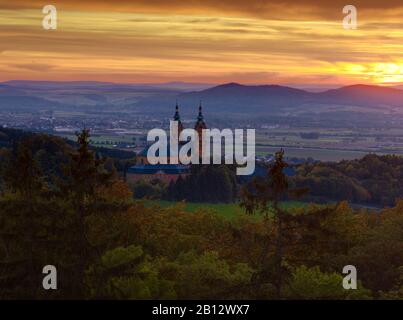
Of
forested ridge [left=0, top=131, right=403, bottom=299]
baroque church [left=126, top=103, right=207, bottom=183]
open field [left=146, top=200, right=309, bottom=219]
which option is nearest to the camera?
forested ridge [left=0, top=131, right=403, bottom=299]

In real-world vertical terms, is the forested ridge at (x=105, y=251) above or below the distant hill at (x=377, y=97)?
below

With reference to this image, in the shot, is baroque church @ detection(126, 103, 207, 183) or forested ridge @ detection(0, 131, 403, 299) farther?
baroque church @ detection(126, 103, 207, 183)

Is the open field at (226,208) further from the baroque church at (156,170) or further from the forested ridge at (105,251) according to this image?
the forested ridge at (105,251)

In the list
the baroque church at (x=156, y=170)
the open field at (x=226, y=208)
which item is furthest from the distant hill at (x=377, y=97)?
the open field at (x=226, y=208)

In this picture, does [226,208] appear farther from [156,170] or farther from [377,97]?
[377,97]

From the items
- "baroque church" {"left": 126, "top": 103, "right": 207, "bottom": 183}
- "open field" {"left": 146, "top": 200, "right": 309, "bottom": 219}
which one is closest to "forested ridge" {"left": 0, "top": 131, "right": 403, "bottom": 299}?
"open field" {"left": 146, "top": 200, "right": 309, "bottom": 219}

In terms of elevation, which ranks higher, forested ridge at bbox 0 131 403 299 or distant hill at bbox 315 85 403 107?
distant hill at bbox 315 85 403 107

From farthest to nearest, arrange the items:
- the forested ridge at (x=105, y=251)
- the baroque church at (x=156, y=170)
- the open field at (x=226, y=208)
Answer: the baroque church at (x=156, y=170) → the open field at (x=226, y=208) → the forested ridge at (x=105, y=251)

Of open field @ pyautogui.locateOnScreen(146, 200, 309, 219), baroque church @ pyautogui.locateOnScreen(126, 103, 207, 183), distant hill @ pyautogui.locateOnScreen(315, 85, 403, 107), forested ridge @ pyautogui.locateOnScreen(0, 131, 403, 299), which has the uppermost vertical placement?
distant hill @ pyautogui.locateOnScreen(315, 85, 403, 107)

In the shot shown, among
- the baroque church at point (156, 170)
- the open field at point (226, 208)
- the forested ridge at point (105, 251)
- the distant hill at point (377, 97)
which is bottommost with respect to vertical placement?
the forested ridge at point (105, 251)

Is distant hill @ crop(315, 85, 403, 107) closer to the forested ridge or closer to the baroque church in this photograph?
the baroque church

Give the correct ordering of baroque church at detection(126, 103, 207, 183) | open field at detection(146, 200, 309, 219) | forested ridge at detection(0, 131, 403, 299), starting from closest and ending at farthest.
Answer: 1. forested ridge at detection(0, 131, 403, 299)
2. open field at detection(146, 200, 309, 219)
3. baroque church at detection(126, 103, 207, 183)
